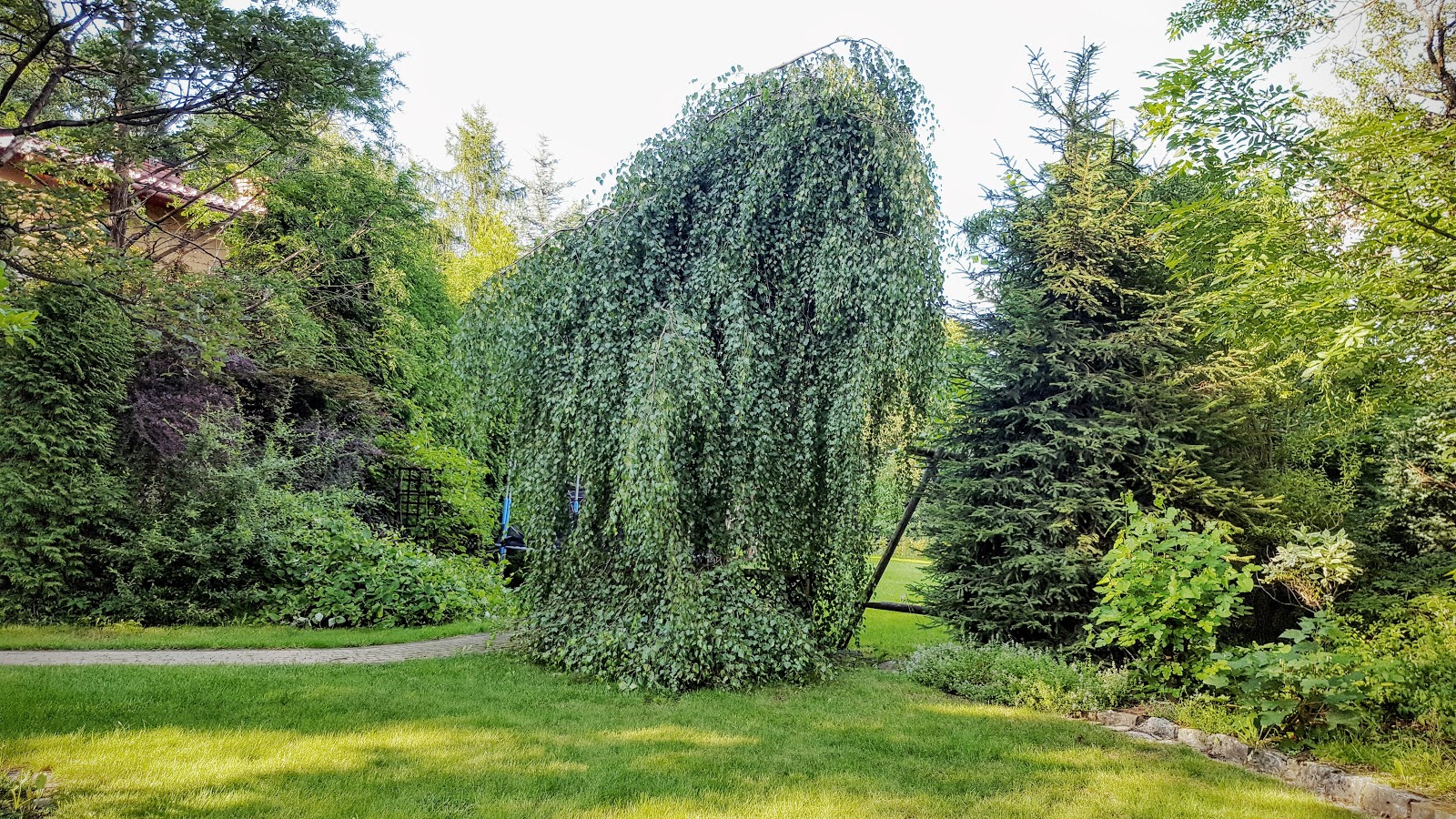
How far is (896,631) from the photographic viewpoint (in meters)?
10.9

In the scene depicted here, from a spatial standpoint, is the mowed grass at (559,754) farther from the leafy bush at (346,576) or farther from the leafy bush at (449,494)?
the leafy bush at (449,494)

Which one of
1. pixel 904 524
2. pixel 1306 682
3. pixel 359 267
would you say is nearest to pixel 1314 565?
pixel 1306 682

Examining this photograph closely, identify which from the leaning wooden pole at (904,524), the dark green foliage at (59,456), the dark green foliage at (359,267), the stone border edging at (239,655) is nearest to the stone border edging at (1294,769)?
the leaning wooden pole at (904,524)

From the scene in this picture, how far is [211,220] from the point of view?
12133mm

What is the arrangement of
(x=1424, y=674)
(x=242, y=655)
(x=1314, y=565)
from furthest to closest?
(x=242, y=655) < (x=1314, y=565) < (x=1424, y=674)

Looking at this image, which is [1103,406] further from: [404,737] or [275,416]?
[275,416]

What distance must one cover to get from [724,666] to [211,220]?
11.9 m

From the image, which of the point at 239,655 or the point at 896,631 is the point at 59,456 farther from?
the point at 896,631

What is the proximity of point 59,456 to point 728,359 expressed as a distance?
727 cm

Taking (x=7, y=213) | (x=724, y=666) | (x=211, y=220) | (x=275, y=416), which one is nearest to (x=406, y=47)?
(x=211, y=220)

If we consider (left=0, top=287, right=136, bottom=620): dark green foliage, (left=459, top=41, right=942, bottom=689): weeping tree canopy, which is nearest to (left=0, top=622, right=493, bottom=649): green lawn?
(left=0, top=287, right=136, bottom=620): dark green foliage

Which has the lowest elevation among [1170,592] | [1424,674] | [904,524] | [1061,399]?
[1424,674]

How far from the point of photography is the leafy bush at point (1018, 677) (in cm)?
550

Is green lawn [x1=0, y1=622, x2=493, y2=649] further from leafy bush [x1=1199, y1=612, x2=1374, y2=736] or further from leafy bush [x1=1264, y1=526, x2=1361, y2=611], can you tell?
leafy bush [x1=1264, y1=526, x2=1361, y2=611]
